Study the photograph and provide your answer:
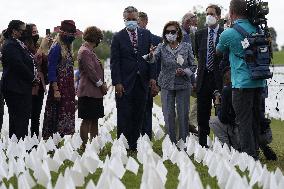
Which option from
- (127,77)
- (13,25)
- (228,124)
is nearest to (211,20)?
(127,77)

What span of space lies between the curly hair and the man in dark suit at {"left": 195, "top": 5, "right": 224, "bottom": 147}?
128 centimetres

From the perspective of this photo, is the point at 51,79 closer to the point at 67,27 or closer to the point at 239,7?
the point at 67,27

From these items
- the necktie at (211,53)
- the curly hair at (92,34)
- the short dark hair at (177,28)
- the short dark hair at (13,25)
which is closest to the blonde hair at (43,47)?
the curly hair at (92,34)

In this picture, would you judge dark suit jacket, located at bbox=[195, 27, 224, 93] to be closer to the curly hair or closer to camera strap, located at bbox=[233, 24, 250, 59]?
the curly hair

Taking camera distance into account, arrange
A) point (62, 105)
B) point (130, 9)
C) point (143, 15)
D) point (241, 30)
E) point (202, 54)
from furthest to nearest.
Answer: point (143, 15) < point (62, 105) < point (202, 54) < point (130, 9) < point (241, 30)

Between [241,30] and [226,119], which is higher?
[241,30]

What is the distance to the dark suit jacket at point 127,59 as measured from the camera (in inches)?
295

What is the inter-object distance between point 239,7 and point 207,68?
5.57 ft

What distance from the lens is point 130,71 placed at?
7496 mm

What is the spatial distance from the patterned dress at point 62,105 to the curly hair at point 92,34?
1.11 feet

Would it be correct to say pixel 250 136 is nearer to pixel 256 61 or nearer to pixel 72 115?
pixel 256 61

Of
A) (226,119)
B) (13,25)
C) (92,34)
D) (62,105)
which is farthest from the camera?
(62,105)

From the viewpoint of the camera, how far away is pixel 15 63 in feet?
23.9

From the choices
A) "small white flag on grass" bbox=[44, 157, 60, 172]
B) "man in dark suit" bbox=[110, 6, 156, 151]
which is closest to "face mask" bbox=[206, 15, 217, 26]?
"man in dark suit" bbox=[110, 6, 156, 151]
